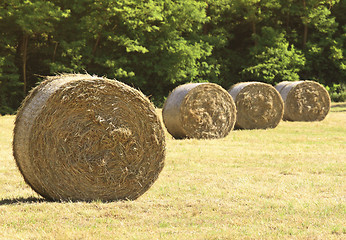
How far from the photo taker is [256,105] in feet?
57.0

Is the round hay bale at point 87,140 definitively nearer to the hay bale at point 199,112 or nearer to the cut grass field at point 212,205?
the cut grass field at point 212,205

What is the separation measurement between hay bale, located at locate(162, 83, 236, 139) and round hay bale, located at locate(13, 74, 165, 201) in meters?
7.08

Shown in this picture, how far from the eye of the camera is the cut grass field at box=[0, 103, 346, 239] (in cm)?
521

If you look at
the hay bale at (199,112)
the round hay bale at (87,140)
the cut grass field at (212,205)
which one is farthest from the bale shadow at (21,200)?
the hay bale at (199,112)

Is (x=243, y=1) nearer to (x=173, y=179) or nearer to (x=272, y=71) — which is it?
(x=272, y=71)

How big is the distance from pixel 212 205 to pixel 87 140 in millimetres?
1827

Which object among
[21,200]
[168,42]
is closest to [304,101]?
[168,42]

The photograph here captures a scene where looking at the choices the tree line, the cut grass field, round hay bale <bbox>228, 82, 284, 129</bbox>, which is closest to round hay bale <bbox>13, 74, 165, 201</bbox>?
the cut grass field

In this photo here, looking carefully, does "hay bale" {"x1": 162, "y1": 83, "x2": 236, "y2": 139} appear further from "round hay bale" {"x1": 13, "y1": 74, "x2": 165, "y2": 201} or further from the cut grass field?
"round hay bale" {"x1": 13, "y1": 74, "x2": 165, "y2": 201}

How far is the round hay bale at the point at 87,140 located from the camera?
21.4 ft

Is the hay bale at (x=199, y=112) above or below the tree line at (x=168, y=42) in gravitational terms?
below

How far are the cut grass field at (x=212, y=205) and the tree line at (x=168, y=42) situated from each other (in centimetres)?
1244

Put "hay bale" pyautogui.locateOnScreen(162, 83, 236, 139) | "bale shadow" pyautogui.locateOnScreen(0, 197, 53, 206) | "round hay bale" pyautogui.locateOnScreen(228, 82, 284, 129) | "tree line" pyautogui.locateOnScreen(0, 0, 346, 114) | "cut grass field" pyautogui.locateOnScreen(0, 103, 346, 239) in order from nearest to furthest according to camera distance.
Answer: "cut grass field" pyautogui.locateOnScreen(0, 103, 346, 239)
"bale shadow" pyautogui.locateOnScreen(0, 197, 53, 206)
"hay bale" pyautogui.locateOnScreen(162, 83, 236, 139)
"round hay bale" pyautogui.locateOnScreen(228, 82, 284, 129)
"tree line" pyautogui.locateOnScreen(0, 0, 346, 114)

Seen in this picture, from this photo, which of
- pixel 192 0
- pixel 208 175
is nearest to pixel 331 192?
pixel 208 175
